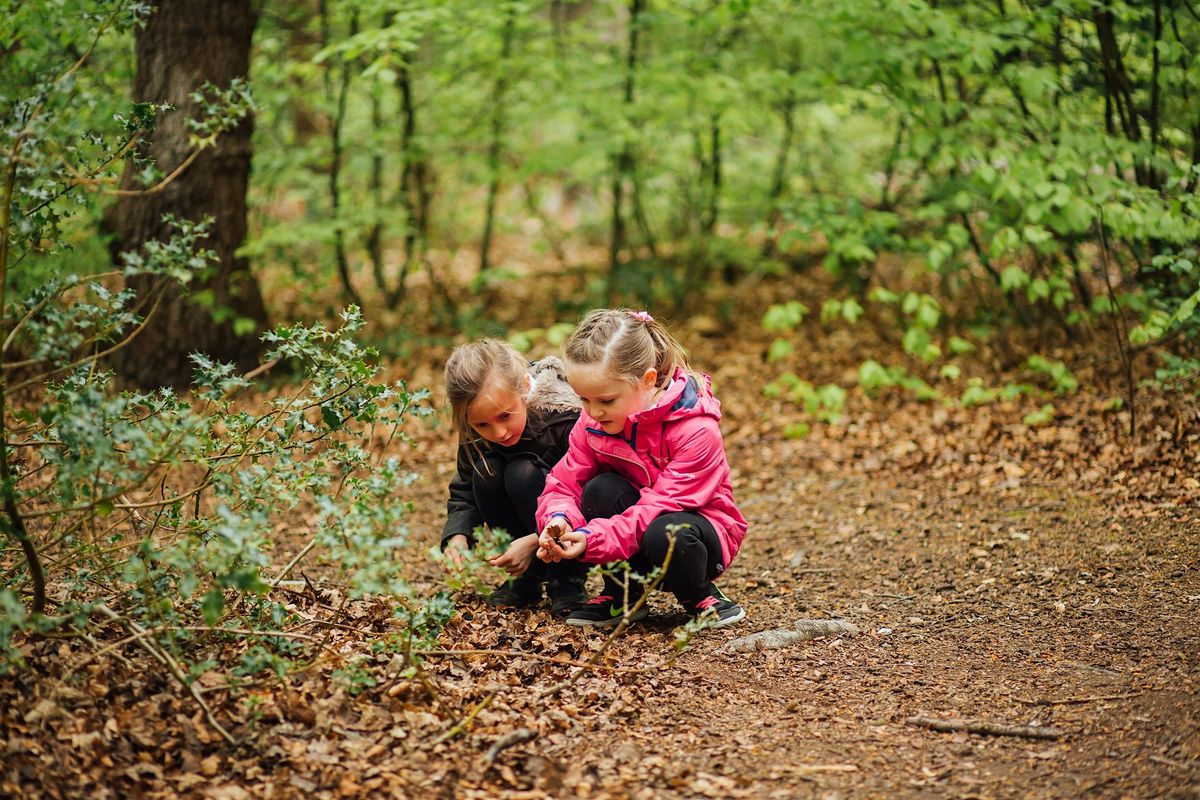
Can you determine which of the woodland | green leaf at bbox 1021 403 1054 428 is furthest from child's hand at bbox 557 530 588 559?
green leaf at bbox 1021 403 1054 428

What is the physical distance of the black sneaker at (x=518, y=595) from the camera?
3.81m

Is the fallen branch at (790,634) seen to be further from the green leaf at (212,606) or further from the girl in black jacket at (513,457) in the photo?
the green leaf at (212,606)

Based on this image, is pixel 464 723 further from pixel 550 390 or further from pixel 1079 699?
pixel 1079 699

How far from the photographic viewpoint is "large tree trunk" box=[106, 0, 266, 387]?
20.0 feet

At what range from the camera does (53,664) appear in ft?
8.54

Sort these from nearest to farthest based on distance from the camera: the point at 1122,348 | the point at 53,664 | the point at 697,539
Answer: the point at 53,664 < the point at 697,539 < the point at 1122,348

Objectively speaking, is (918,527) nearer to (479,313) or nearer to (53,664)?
(53,664)

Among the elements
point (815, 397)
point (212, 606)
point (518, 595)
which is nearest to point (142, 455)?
point (212, 606)

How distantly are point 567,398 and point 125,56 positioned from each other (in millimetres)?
5451

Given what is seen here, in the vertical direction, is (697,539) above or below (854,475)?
above

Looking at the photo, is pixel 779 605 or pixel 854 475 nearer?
pixel 779 605

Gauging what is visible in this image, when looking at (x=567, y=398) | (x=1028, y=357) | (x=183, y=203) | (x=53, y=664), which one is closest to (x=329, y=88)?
(x=183, y=203)

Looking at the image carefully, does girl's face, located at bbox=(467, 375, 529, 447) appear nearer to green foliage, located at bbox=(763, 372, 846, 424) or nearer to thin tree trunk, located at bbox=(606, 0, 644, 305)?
green foliage, located at bbox=(763, 372, 846, 424)

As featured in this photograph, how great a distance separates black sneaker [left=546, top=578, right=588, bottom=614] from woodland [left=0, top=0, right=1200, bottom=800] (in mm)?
186
